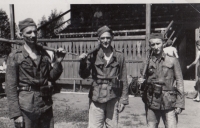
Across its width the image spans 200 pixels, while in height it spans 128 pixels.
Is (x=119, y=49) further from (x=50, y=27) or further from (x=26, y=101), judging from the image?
(x=50, y=27)

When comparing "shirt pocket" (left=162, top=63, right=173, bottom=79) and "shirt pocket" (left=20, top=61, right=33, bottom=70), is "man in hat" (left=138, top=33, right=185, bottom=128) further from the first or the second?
"shirt pocket" (left=20, top=61, right=33, bottom=70)

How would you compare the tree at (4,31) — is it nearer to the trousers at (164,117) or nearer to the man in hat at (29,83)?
the man in hat at (29,83)

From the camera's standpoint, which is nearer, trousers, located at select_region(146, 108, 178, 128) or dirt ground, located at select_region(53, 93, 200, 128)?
trousers, located at select_region(146, 108, 178, 128)

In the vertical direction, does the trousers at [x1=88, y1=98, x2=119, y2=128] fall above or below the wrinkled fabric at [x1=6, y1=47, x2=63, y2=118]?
below

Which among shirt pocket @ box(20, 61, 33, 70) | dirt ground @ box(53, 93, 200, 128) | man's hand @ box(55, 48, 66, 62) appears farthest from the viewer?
dirt ground @ box(53, 93, 200, 128)

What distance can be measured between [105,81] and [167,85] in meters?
0.93

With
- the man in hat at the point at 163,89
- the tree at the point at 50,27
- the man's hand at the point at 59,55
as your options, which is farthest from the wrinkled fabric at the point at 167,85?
the tree at the point at 50,27

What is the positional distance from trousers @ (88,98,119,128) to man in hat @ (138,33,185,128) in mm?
510

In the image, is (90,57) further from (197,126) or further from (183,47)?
(183,47)

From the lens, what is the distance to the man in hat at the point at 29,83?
2928mm

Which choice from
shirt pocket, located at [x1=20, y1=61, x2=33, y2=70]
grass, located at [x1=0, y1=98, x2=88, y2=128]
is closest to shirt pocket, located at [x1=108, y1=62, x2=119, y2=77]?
shirt pocket, located at [x1=20, y1=61, x2=33, y2=70]

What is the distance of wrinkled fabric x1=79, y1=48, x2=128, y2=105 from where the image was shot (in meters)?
3.57

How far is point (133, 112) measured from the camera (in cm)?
665

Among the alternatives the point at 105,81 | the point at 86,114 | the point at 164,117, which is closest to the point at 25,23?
the point at 105,81
